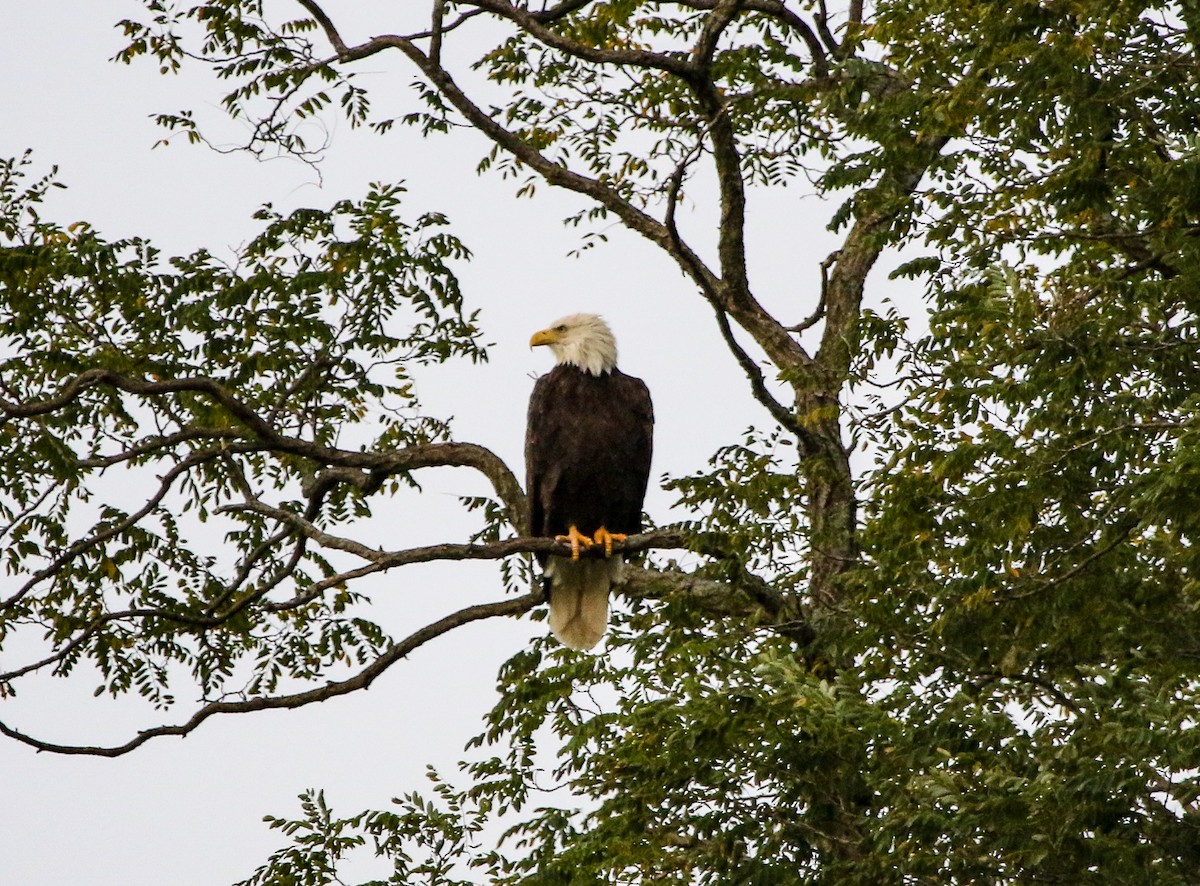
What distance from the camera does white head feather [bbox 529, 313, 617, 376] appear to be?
9.25 metres

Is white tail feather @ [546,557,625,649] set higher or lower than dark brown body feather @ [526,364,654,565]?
lower

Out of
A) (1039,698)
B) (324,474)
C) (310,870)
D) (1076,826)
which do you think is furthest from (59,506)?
(1076,826)

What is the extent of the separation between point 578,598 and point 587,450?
0.95 m

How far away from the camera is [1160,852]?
5.48 meters

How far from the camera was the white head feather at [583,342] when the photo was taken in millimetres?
9250

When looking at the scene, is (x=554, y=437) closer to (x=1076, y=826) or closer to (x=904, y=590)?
(x=904, y=590)

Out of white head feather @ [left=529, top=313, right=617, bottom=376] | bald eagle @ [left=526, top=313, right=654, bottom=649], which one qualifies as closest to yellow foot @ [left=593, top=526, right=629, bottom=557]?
bald eagle @ [left=526, top=313, right=654, bottom=649]

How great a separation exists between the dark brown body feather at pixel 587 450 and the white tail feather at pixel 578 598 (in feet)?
0.54

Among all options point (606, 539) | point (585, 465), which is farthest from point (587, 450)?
point (606, 539)

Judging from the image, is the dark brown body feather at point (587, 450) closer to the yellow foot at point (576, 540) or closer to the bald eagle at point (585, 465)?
the bald eagle at point (585, 465)

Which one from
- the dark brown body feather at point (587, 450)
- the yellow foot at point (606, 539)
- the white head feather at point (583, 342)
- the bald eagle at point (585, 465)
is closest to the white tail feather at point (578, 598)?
the bald eagle at point (585, 465)

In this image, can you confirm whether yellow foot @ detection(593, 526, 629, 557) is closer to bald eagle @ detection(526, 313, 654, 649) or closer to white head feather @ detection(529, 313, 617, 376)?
bald eagle @ detection(526, 313, 654, 649)

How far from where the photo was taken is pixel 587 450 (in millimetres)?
8812

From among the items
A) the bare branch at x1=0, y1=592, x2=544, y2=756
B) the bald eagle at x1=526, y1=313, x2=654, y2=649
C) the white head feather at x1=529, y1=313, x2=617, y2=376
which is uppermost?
the white head feather at x1=529, y1=313, x2=617, y2=376
